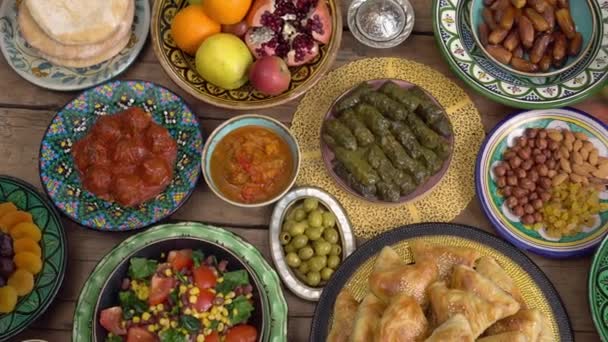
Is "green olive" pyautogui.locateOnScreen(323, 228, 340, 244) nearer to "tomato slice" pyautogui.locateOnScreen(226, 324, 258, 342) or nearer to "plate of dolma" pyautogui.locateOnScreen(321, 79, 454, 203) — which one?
"plate of dolma" pyautogui.locateOnScreen(321, 79, 454, 203)

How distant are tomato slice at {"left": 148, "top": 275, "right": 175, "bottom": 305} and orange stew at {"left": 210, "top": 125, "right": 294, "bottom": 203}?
0.36 metres

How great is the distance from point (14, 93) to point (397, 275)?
161 cm

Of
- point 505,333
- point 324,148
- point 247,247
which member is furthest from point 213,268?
point 505,333

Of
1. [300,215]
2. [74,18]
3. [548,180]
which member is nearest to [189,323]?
[300,215]

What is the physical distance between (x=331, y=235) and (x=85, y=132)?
3.02 feet

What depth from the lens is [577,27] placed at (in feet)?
6.71

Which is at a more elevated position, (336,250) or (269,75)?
(269,75)

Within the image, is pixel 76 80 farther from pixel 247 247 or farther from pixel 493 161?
pixel 493 161

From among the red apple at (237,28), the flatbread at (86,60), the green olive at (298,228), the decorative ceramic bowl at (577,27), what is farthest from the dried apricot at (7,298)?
the decorative ceramic bowl at (577,27)

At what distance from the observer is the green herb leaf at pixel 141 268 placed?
1.69 m

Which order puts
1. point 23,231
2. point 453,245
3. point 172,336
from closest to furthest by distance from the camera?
point 453,245 < point 172,336 < point 23,231

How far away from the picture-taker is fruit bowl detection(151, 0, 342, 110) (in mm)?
1965

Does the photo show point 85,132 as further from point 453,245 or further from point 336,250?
point 453,245

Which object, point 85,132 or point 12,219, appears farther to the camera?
point 85,132
